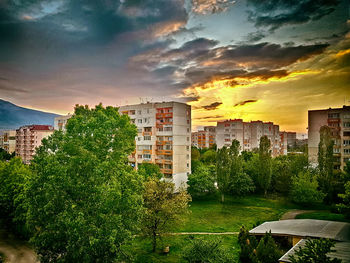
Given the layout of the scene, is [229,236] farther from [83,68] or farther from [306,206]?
[83,68]

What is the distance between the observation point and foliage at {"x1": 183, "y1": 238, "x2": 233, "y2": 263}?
12.9 m

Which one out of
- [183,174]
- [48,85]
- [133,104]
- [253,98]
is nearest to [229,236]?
[253,98]

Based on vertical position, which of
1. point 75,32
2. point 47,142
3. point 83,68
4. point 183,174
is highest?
point 75,32

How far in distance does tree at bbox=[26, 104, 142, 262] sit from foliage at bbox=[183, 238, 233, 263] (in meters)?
3.54

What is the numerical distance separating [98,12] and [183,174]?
30287 millimetres

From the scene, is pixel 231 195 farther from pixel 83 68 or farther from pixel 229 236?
pixel 83 68

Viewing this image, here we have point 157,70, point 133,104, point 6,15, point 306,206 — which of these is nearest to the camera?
point 6,15

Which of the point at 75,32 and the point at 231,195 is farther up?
the point at 75,32

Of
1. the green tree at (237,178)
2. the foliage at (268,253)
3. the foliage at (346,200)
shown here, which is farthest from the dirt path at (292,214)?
the foliage at (268,253)

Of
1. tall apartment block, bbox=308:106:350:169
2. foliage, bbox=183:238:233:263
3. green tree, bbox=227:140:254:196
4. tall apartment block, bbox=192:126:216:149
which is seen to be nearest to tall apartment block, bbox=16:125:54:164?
tall apartment block, bbox=192:126:216:149

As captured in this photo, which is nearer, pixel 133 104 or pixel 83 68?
pixel 83 68

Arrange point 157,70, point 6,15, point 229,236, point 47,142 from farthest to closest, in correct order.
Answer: point 157,70 → point 229,236 → point 6,15 → point 47,142

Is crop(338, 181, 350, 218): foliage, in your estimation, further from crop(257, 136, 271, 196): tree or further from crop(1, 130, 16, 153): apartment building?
crop(1, 130, 16, 153): apartment building

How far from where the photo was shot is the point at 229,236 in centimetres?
2286
